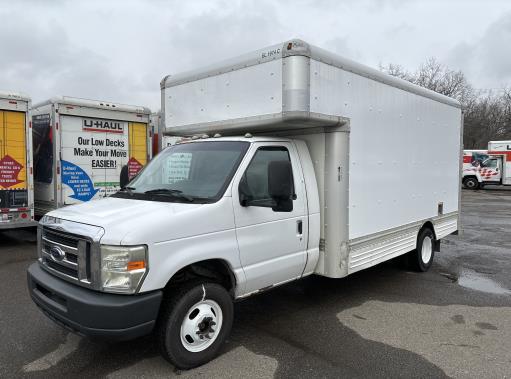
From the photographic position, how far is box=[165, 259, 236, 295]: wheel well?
12.3 ft

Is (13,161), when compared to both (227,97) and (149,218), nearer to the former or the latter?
(227,97)

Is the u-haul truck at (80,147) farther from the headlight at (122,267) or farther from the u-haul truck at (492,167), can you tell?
the u-haul truck at (492,167)

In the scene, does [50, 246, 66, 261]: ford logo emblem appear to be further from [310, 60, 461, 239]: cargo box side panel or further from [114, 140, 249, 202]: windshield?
[310, 60, 461, 239]: cargo box side panel

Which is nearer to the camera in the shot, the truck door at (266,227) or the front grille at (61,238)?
the front grille at (61,238)

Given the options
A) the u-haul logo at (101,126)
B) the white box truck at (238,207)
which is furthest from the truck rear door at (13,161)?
the white box truck at (238,207)

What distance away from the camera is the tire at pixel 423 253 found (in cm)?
709

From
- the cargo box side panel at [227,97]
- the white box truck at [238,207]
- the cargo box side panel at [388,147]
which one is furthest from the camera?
the cargo box side panel at [388,147]

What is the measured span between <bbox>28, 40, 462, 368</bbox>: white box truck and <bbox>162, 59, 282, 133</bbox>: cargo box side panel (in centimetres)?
2

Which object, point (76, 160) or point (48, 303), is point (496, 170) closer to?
point (76, 160)

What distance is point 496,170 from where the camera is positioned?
30.3 m

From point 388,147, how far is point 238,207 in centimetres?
278

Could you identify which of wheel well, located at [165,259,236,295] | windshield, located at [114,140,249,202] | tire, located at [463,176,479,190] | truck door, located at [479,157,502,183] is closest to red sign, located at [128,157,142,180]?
windshield, located at [114,140,249,202]

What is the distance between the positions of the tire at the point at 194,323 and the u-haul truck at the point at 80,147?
607 cm

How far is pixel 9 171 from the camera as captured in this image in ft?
28.8
